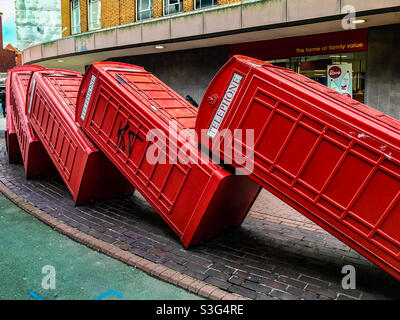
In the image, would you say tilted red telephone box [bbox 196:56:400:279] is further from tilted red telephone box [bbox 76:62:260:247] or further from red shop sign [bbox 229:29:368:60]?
red shop sign [bbox 229:29:368:60]

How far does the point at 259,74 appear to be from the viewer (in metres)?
4.91

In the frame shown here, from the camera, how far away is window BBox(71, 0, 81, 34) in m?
21.5

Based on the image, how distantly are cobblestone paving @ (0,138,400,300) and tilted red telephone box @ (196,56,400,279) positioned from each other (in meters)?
0.85

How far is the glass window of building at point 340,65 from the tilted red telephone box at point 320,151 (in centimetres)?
812

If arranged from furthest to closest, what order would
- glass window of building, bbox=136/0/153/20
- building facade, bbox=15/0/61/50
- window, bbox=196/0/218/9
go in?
building facade, bbox=15/0/61/50 < glass window of building, bbox=136/0/153/20 < window, bbox=196/0/218/9

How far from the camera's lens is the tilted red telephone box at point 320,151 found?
4.04m

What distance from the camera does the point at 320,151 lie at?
4.45 metres

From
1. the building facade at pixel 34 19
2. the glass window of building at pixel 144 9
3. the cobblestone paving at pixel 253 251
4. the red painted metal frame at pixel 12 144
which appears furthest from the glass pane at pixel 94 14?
the building facade at pixel 34 19

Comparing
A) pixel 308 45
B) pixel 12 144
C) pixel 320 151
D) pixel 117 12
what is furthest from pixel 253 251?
pixel 117 12
